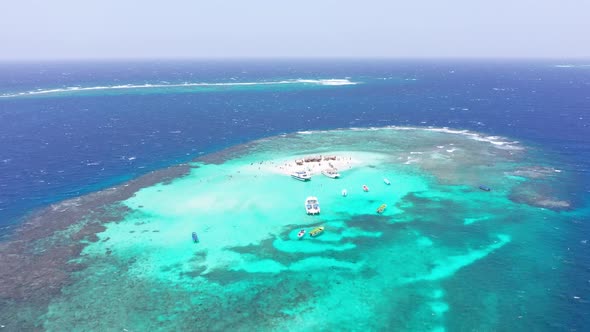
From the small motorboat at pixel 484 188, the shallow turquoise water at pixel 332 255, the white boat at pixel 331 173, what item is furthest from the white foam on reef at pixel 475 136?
the white boat at pixel 331 173

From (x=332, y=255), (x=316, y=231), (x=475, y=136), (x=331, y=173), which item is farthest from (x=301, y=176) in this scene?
(x=475, y=136)

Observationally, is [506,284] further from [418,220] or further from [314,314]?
[314,314]

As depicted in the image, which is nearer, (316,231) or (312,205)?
(316,231)

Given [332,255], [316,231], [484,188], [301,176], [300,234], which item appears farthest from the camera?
[301,176]

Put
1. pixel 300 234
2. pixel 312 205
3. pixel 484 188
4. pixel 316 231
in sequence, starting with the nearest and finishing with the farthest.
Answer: pixel 300 234 < pixel 316 231 < pixel 312 205 < pixel 484 188

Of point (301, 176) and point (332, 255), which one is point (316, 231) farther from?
point (301, 176)

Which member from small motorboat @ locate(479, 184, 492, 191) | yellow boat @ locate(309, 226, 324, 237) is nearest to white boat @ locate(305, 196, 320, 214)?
yellow boat @ locate(309, 226, 324, 237)
